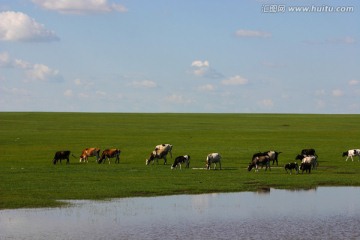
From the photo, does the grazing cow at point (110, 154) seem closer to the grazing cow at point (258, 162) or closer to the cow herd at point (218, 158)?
the cow herd at point (218, 158)

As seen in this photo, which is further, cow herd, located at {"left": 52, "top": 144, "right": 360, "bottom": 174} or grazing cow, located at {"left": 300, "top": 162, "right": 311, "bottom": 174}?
cow herd, located at {"left": 52, "top": 144, "right": 360, "bottom": 174}

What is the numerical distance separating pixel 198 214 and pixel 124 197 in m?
6.05

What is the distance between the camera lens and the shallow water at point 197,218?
23078mm

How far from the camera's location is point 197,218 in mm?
26234

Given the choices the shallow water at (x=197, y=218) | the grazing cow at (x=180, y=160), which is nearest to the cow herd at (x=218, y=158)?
the grazing cow at (x=180, y=160)

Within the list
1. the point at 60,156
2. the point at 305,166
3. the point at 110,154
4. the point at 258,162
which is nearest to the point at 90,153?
the point at 110,154

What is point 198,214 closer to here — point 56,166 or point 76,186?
point 76,186

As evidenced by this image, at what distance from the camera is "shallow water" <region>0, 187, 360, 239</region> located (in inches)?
909

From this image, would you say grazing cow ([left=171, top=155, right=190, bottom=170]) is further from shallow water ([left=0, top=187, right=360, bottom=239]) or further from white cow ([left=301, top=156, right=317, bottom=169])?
shallow water ([left=0, top=187, right=360, bottom=239])

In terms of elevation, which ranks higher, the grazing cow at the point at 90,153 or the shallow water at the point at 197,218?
the grazing cow at the point at 90,153

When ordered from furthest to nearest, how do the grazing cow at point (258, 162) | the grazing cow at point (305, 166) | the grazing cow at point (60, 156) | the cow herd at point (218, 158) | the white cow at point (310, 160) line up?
the grazing cow at point (60, 156)
the grazing cow at point (258, 162)
the white cow at point (310, 160)
the cow herd at point (218, 158)
the grazing cow at point (305, 166)

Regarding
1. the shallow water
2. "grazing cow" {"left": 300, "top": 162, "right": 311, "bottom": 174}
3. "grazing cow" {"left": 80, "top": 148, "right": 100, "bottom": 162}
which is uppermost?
"grazing cow" {"left": 80, "top": 148, "right": 100, "bottom": 162}

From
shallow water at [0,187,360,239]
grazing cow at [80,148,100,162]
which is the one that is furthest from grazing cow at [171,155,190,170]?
shallow water at [0,187,360,239]

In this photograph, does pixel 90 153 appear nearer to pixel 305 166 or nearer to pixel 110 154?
pixel 110 154
